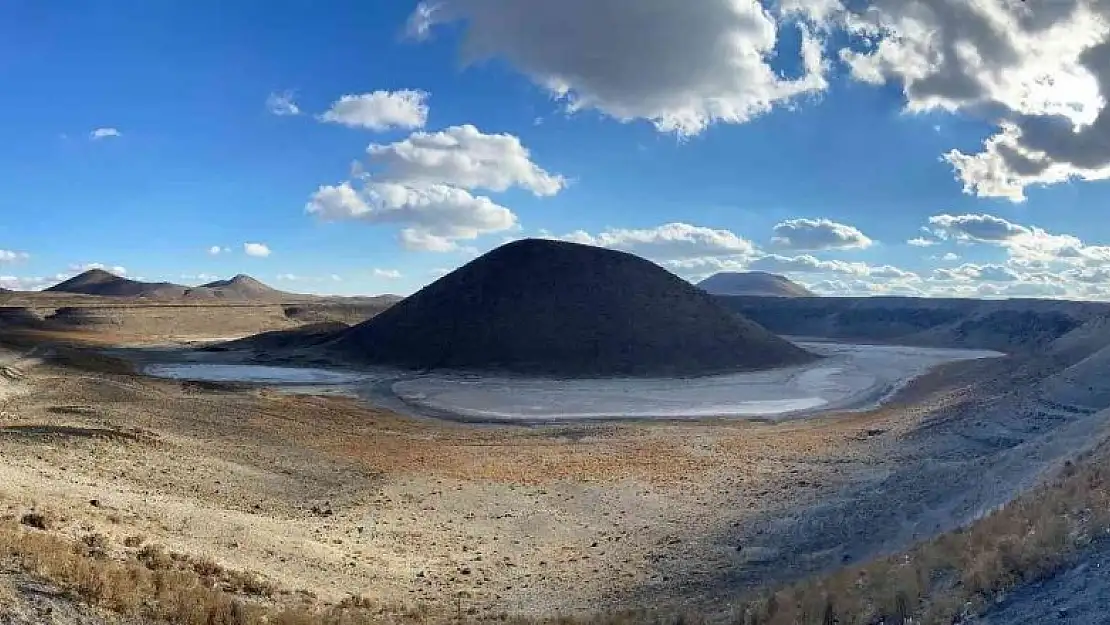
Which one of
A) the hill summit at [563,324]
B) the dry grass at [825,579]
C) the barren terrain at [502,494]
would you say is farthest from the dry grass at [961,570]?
the hill summit at [563,324]

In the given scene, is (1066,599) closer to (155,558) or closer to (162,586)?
(162,586)

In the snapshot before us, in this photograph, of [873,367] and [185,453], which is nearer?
[185,453]

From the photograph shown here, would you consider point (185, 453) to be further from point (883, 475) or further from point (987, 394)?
point (987, 394)

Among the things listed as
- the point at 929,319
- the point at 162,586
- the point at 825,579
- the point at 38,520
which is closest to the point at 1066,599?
the point at 825,579

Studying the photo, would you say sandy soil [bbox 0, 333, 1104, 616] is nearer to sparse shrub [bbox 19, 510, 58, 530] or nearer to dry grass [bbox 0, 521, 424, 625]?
sparse shrub [bbox 19, 510, 58, 530]

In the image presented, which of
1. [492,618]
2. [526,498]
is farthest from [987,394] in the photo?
[492,618]

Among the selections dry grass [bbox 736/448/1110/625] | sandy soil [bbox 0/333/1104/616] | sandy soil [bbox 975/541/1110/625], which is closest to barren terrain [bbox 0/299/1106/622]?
sandy soil [bbox 0/333/1104/616]
